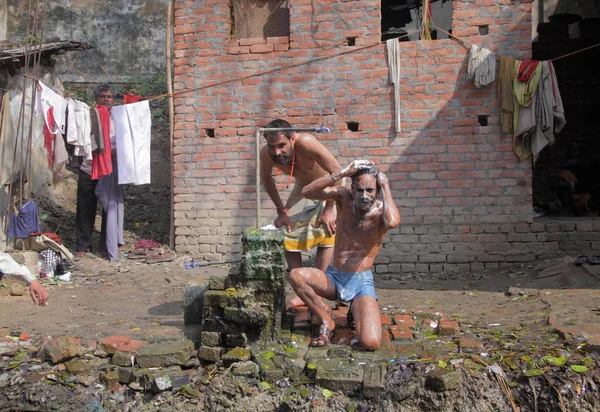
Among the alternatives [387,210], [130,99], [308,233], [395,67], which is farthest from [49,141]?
[387,210]

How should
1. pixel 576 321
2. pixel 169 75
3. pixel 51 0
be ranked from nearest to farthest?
pixel 576 321 → pixel 169 75 → pixel 51 0

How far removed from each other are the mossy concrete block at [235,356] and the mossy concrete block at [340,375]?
548mm

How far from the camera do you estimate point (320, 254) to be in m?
6.01

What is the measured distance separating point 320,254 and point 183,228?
3.38 m

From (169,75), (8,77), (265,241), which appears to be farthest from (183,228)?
(265,241)

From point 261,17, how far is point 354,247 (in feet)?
15.0

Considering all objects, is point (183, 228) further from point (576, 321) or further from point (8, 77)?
point (576, 321)

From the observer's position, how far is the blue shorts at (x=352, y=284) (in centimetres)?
517

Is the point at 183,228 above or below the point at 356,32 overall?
below

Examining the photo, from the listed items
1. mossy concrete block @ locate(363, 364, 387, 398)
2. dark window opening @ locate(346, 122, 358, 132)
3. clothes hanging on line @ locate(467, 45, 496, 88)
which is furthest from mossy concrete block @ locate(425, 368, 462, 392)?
clothes hanging on line @ locate(467, 45, 496, 88)

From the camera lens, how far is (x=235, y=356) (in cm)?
480

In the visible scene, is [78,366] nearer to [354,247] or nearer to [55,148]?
[354,247]

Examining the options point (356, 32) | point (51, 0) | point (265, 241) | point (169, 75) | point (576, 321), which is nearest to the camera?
point (265, 241)

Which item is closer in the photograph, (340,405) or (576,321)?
(340,405)
